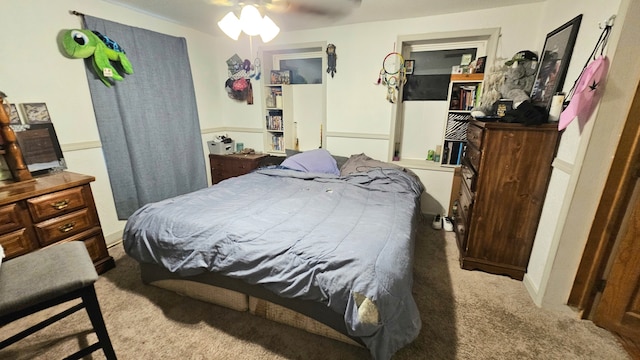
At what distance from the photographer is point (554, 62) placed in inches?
80.5

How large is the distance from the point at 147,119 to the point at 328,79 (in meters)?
2.16

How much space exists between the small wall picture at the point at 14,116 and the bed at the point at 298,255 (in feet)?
4.19

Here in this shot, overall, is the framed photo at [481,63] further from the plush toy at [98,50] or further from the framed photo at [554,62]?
the plush toy at [98,50]

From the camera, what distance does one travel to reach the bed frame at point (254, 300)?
56.6 inches

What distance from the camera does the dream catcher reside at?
119 inches

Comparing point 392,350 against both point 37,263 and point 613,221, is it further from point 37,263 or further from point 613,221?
point 37,263

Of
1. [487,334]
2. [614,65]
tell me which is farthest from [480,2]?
[487,334]

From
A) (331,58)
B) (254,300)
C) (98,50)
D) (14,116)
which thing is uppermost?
(331,58)

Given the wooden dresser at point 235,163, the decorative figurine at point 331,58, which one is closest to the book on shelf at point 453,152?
the decorative figurine at point 331,58

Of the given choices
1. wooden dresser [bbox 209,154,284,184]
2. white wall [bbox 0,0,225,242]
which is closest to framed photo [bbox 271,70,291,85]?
wooden dresser [bbox 209,154,284,184]

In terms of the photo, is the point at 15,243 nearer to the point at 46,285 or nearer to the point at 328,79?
the point at 46,285

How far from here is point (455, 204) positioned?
118 inches

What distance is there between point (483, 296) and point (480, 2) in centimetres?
261

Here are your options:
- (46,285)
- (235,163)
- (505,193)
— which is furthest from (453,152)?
(46,285)
